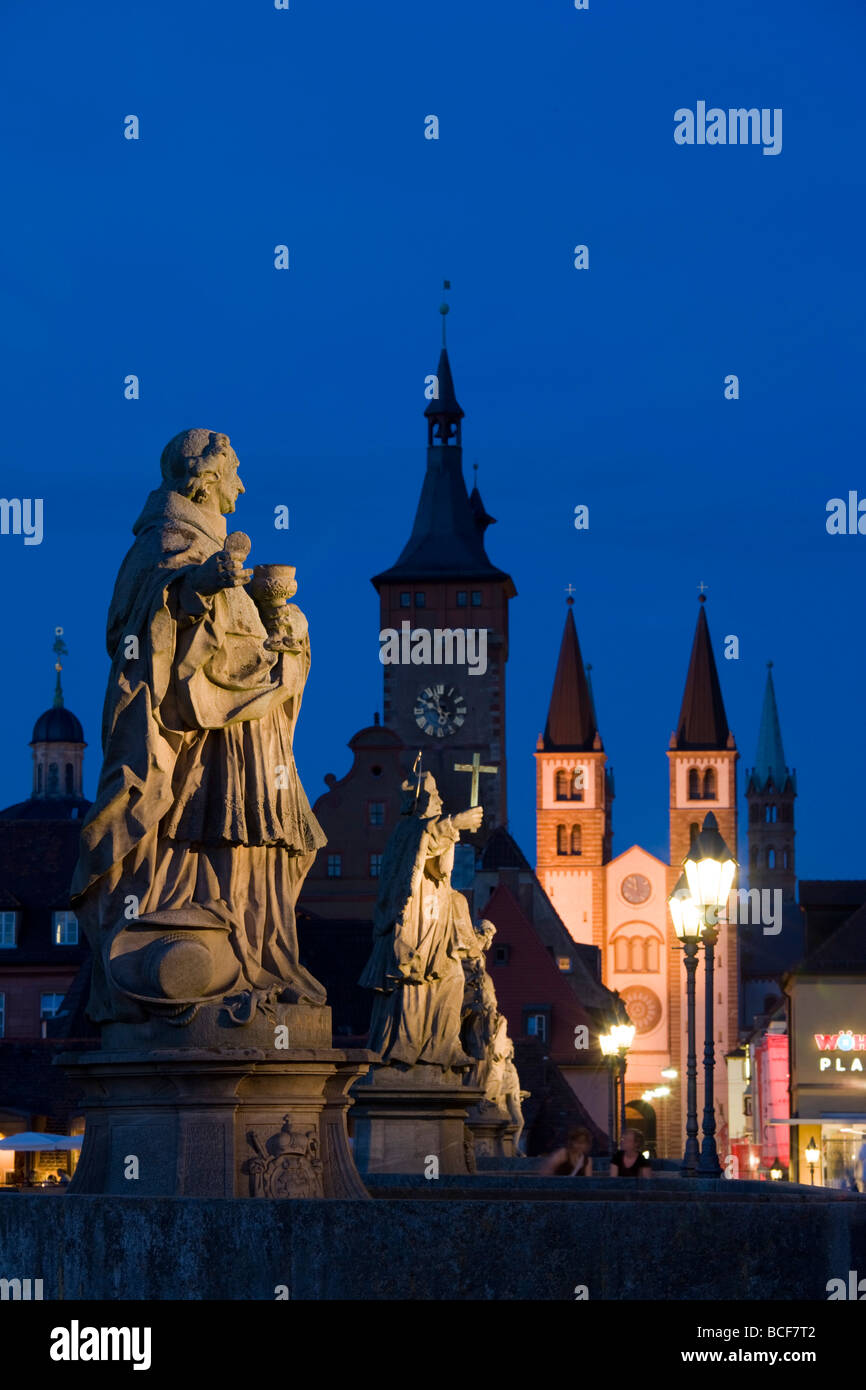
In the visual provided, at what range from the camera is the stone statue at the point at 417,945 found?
607 inches

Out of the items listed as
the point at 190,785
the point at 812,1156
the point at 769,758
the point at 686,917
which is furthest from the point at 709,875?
the point at 769,758

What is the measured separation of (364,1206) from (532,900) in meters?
77.8

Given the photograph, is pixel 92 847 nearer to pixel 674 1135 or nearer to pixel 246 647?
pixel 246 647

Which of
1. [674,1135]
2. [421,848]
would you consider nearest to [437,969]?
[421,848]

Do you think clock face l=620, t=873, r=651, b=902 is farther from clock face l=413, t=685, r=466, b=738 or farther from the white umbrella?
the white umbrella

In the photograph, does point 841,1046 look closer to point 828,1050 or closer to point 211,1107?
point 828,1050

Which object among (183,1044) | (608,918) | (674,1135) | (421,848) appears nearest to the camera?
(183,1044)

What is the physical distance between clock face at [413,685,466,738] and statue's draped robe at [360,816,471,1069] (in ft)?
296

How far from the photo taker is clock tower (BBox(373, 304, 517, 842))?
105188mm

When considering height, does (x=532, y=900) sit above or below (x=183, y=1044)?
above

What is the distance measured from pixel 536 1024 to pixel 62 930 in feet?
50.4

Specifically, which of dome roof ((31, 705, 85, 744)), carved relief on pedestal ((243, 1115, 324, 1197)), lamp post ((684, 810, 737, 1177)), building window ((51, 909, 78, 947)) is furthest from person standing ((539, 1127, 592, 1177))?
dome roof ((31, 705, 85, 744))
